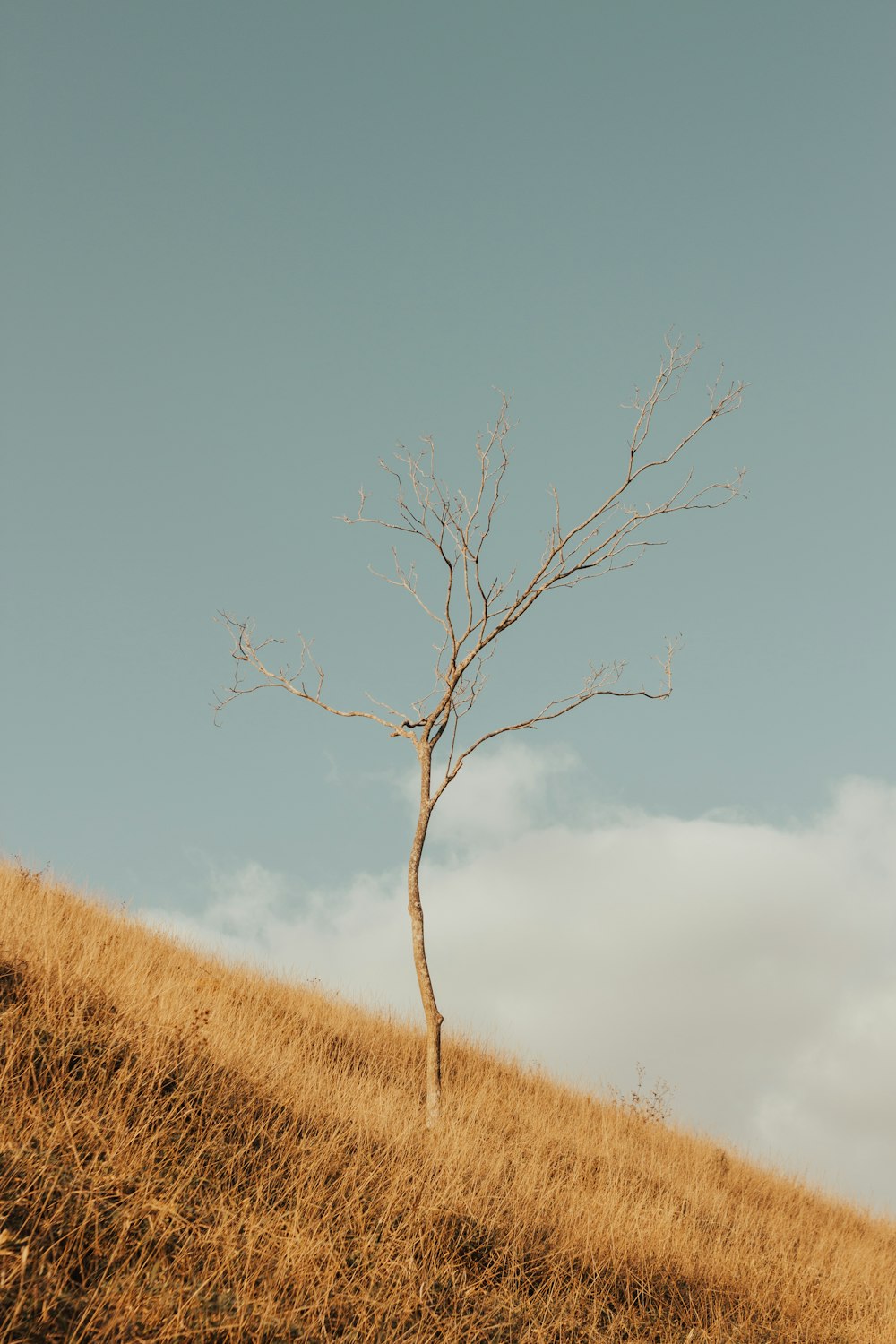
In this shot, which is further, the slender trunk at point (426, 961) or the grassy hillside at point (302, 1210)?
the slender trunk at point (426, 961)

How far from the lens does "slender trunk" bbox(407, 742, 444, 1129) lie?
27.8 ft

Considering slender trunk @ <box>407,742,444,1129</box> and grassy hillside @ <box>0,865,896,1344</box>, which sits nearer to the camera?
grassy hillside @ <box>0,865,896,1344</box>

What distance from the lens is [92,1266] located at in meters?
3.58

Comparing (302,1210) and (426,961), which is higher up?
(426,961)

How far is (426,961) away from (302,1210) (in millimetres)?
4361

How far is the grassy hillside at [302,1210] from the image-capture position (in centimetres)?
367

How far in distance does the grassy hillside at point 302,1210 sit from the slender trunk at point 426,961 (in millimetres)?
371

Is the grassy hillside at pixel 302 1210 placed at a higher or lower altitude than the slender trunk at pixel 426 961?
lower

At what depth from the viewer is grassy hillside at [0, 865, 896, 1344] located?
3674 mm

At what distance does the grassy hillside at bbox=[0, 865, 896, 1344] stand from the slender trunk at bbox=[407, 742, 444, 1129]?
371mm

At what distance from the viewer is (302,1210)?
470cm

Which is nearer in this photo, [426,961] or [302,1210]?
[302,1210]

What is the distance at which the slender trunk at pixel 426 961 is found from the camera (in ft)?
27.8

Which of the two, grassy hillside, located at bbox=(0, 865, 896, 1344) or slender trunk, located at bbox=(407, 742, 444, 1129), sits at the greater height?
slender trunk, located at bbox=(407, 742, 444, 1129)
